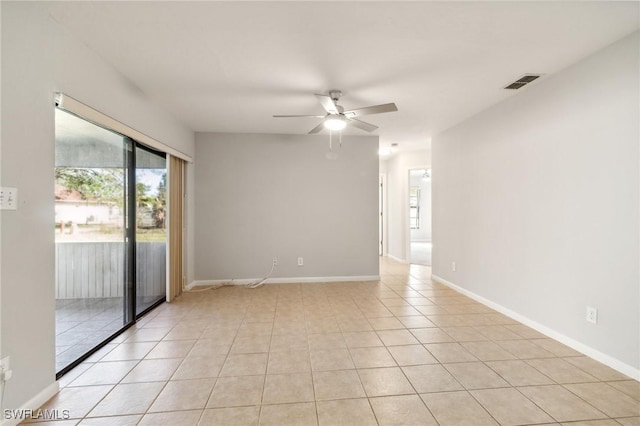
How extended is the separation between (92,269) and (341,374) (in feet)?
7.99

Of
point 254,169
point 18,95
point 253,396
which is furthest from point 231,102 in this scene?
point 253,396

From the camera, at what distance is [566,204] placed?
8.55ft

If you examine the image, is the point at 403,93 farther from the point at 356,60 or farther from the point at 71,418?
the point at 71,418

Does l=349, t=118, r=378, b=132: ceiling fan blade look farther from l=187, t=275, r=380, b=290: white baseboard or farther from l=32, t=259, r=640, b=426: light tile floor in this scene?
l=187, t=275, r=380, b=290: white baseboard

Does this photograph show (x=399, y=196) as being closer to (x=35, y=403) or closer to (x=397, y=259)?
(x=397, y=259)

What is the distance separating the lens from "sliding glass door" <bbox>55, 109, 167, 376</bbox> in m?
2.34

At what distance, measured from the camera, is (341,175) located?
4949mm

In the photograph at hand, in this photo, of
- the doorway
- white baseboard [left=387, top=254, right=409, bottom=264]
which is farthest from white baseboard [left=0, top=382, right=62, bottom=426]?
the doorway

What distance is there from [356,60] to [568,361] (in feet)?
10.0

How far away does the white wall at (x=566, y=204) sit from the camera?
215 centimetres

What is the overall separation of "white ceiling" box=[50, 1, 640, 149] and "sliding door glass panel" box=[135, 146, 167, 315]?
0.83 m

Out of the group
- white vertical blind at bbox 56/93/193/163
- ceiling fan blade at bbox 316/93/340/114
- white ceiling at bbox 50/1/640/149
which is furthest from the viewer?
ceiling fan blade at bbox 316/93/340/114

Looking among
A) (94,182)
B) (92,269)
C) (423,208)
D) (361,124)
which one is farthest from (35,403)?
(423,208)

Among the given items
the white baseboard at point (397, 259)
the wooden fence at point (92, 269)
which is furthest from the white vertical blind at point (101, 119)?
the white baseboard at point (397, 259)
